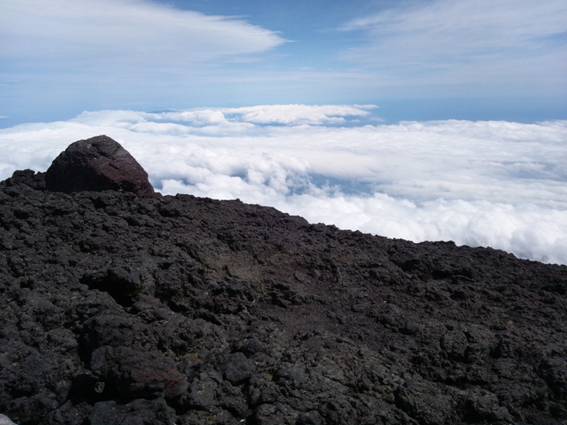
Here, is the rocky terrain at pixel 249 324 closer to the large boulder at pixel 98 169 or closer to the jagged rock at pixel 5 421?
the jagged rock at pixel 5 421

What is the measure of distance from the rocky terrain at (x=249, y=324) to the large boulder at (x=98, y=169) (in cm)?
96

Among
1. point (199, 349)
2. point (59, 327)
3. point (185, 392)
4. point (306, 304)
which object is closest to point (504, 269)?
point (306, 304)

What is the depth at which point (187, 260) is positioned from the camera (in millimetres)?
10688

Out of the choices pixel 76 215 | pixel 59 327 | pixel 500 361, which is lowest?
pixel 500 361

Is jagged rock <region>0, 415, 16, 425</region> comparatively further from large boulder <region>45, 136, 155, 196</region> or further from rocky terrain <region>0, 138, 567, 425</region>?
large boulder <region>45, 136, 155, 196</region>

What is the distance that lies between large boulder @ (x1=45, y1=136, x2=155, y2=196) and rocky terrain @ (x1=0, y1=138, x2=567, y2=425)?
0.96m

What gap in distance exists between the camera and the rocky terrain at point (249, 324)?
6.93m

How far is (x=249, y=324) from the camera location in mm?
9289

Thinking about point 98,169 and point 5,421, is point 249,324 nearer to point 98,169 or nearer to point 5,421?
point 5,421

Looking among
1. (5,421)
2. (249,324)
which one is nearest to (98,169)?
(249,324)

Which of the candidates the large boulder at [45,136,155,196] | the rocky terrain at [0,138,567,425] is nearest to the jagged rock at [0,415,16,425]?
the rocky terrain at [0,138,567,425]

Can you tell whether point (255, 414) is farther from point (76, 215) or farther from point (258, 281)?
point (76, 215)

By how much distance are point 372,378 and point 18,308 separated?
5293mm

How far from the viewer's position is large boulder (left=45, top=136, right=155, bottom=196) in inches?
574
